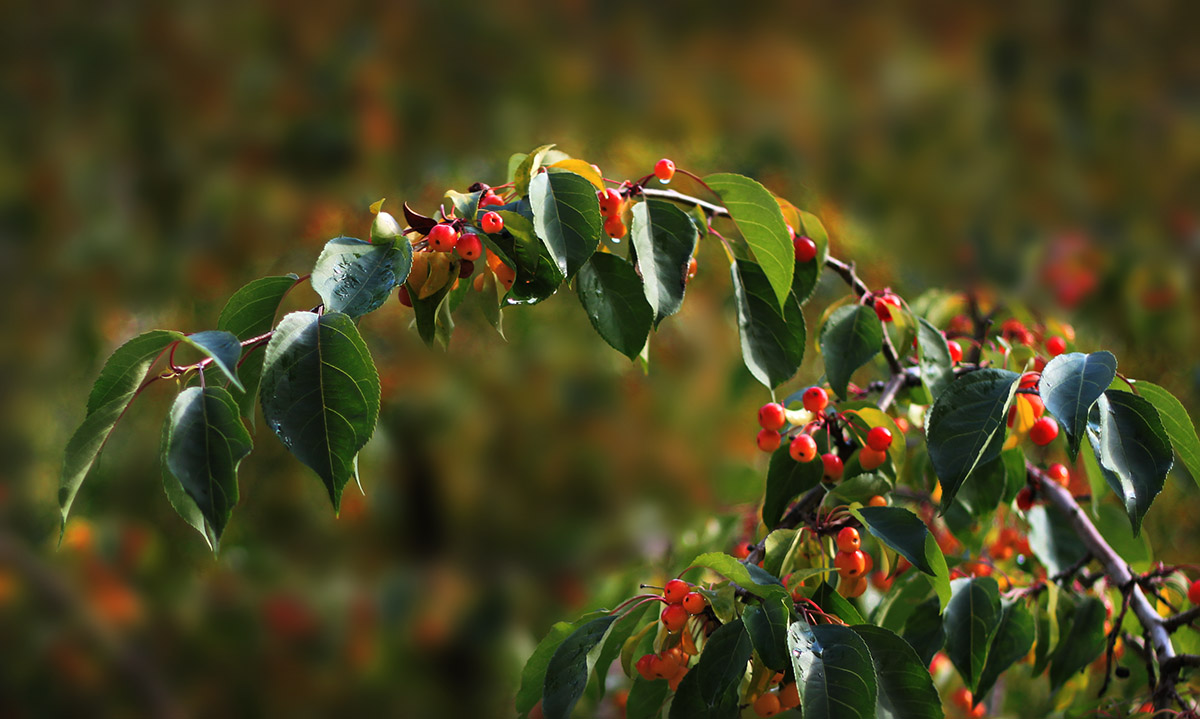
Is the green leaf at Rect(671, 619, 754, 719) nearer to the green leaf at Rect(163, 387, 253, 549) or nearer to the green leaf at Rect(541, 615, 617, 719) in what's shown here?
the green leaf at Rect(541, 615, 617, 719)

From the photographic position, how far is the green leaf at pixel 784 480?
0.34 metres

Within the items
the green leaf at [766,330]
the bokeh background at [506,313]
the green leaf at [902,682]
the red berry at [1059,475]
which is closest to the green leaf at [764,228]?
the green leaf at [766,330]

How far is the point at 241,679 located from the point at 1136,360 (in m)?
1.19

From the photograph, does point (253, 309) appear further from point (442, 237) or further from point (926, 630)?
point (926, 630)

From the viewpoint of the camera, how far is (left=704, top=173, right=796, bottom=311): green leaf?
0.29m

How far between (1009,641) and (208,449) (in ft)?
1.06

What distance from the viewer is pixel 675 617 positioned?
27 centimetres

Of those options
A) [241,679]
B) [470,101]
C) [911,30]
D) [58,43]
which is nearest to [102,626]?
[241,679]

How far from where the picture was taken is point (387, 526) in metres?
1.35

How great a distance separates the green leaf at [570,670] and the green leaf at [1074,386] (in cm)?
14

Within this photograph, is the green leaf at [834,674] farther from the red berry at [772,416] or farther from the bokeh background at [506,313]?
the bokeh background at [506,313]

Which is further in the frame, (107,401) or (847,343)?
(847,343)

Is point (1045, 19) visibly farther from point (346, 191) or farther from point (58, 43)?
point (58, 43)

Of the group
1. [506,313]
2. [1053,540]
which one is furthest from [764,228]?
[506,313]
